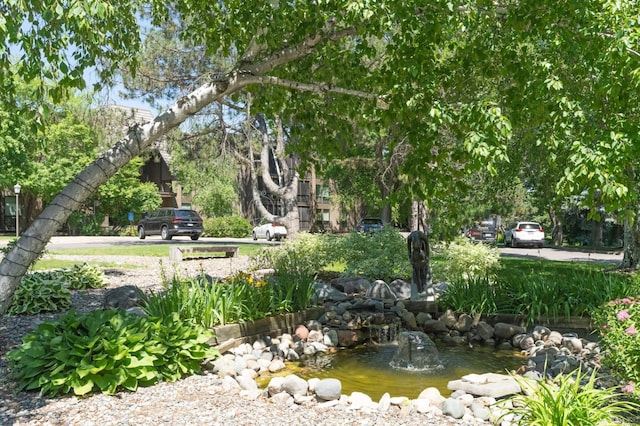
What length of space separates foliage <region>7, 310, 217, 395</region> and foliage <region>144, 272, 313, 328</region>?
24.5 inches

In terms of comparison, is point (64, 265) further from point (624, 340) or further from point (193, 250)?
point (624, 340)

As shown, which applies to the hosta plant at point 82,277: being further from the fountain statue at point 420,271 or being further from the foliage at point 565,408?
the foliage at point 565,408

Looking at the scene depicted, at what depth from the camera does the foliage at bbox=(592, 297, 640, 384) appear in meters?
4.70

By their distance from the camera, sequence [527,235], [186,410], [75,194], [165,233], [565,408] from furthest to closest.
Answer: [527,235] → [165,233] → [75,194] → [186,410] → [565,408]

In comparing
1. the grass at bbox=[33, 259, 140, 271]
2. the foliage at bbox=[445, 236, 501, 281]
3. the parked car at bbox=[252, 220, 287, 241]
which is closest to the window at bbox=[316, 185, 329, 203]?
the parked car at bbox=[252, 220, 287, 241]

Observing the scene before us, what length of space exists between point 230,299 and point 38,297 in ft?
11.4

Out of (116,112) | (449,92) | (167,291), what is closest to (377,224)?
(116,112)

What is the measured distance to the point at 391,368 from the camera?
7.50 m

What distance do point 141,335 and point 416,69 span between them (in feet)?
13.0

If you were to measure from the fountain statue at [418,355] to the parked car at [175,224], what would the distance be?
24.0 m

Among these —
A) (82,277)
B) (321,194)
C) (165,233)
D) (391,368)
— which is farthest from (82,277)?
(321,194)

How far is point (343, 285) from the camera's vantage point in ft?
39.4

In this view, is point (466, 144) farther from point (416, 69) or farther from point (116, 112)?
point (116, 112)

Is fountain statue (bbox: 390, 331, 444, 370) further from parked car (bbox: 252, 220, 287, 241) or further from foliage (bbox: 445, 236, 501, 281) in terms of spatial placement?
parked car (bbox: 252, 220, 287, 241)
